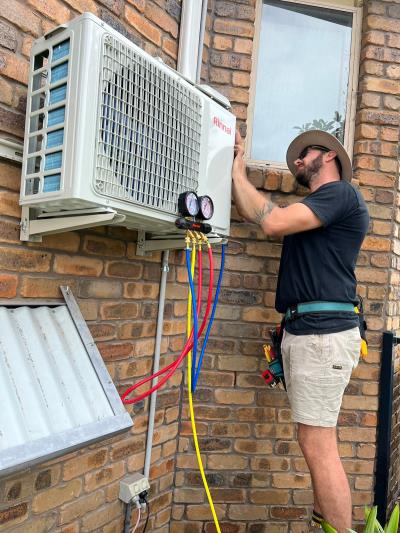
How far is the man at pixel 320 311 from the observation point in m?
1.92

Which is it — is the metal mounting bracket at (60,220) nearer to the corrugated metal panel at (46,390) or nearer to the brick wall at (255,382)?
the corrugated metal panel at (46,390)

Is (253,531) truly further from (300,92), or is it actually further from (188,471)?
(300,92)

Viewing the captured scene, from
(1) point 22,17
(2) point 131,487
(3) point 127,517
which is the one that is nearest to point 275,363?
(2) point 131,487

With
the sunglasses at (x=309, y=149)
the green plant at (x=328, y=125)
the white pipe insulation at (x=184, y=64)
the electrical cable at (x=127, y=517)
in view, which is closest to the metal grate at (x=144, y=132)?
the white pipe insulation at (x=184, y=64)

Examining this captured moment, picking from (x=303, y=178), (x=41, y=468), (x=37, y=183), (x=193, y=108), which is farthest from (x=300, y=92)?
(x=41, y=468)

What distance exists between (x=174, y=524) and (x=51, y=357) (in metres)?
1.32

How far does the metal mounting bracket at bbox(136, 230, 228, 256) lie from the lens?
1.92m

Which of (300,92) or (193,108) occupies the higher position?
(300,92)

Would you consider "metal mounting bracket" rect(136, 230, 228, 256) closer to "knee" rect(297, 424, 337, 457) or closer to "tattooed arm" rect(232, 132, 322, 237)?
"tattooed arm" rect(232, 132, 322, 237)

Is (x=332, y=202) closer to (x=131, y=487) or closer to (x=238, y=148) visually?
(x=238, y=148)

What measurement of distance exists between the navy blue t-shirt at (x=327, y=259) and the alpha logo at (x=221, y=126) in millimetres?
431

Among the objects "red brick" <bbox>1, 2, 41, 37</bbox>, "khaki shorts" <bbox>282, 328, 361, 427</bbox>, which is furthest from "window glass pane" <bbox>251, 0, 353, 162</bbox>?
"red brick" <bbox>1, 2, 41, 37</bbox>

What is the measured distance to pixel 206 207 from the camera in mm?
1719

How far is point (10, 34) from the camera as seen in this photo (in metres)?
1.47
